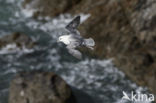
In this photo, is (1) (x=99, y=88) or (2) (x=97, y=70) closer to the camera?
(1) (x=99, y=88)

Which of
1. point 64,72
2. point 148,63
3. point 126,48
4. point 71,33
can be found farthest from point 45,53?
point 71,33

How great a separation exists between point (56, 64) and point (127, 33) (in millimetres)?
3060

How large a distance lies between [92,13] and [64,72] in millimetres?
2609

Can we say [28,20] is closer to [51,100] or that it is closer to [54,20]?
[54,20]

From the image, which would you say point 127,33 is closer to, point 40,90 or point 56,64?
point 56,64

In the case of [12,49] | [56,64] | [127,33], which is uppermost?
[127,33]

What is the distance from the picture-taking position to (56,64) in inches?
517

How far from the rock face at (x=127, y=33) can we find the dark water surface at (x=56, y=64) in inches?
17.9

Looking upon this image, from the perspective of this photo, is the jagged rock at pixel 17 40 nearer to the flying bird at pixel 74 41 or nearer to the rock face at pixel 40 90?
the rock face at pixel 40 90

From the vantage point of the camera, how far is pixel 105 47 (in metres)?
12.6

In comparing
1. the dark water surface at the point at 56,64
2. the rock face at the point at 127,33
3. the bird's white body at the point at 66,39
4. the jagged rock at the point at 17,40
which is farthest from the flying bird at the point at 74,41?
the jagged rock at the point at 17,40

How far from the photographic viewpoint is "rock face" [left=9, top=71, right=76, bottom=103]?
993 centimetres

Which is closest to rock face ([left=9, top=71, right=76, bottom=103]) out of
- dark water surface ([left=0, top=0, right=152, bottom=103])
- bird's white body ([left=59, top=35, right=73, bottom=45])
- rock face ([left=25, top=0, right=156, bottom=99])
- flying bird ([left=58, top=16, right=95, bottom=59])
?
dark water surface ([left=0, top=0, right=152, bottom=103])

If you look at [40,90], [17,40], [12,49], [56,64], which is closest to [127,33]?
[56,64]
